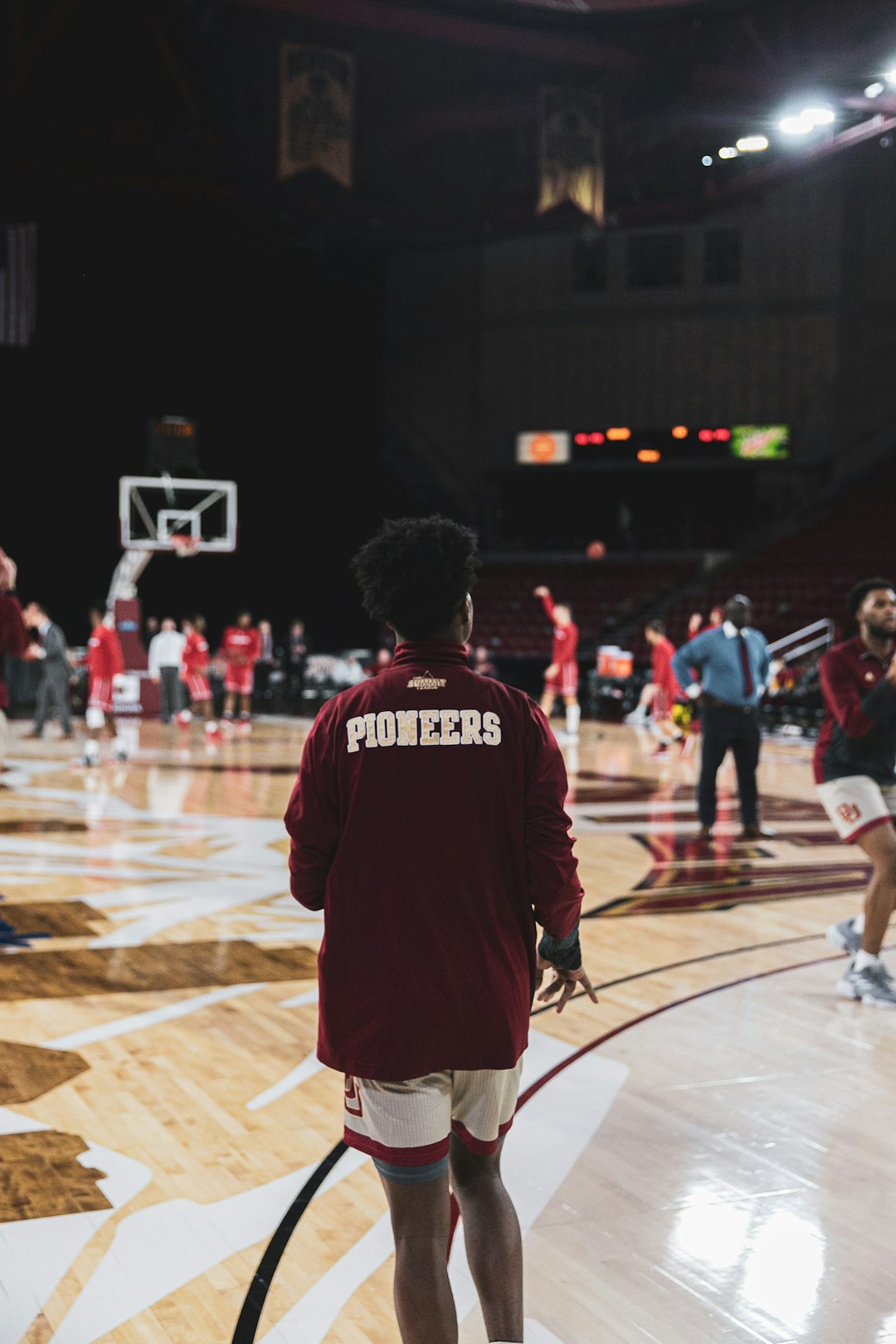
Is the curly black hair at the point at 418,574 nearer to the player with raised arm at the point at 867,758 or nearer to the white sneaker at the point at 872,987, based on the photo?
the player with raised arm at the point at 867,758

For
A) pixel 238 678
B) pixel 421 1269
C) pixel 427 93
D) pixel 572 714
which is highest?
pixel 427 93

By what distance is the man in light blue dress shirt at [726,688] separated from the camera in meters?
9.60

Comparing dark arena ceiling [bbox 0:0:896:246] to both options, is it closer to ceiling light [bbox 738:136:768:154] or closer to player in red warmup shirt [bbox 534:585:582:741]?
ceiling light [bbox 738:136:768:154]

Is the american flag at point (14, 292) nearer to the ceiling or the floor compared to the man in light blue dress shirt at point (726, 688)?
nearer to the ceiling

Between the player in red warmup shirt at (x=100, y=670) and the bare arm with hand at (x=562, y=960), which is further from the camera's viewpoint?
the player in red warmup shirt at (x=100, y=670)

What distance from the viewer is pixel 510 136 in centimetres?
2138

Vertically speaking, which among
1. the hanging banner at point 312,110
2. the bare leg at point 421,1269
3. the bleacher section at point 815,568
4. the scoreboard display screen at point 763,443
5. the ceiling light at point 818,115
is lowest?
the bare leg at point 421,1269

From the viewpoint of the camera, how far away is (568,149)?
60.5 ft

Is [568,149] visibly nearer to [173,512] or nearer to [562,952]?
[173,512]

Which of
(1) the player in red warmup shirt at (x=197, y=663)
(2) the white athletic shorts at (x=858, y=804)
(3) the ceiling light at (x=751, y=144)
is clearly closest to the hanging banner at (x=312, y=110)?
(1) the player in red warmup shirt at (x=197, y=663)

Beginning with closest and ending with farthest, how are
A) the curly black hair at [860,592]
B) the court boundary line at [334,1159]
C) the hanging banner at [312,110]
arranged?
the court boundary line at [334,1159] → the curly black hair at [860,592] → the hanging banner at [312,110]

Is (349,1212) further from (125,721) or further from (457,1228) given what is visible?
(125,721)

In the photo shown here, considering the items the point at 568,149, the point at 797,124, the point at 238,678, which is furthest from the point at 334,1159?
the point at 568,149

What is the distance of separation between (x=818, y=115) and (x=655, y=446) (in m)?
12.8
